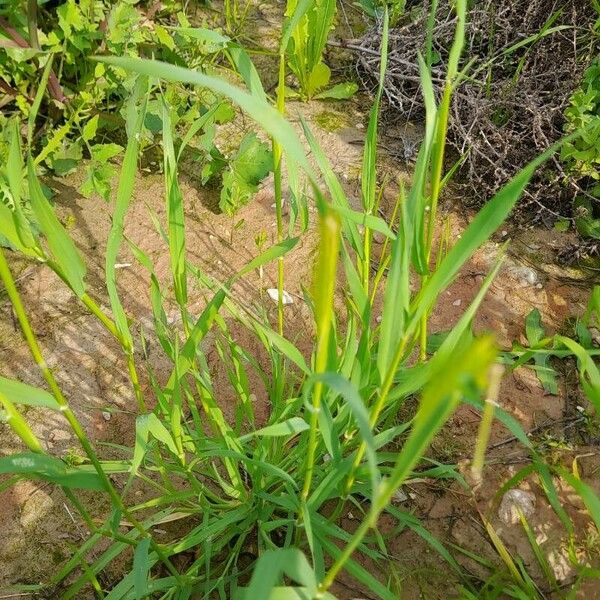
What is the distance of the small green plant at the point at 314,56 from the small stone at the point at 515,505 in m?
1.23

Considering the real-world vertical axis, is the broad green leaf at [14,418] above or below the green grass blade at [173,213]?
below

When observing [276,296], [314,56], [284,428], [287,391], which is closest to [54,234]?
[284,428]

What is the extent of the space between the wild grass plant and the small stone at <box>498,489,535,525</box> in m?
0.11

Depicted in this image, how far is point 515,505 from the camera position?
4.20 ft

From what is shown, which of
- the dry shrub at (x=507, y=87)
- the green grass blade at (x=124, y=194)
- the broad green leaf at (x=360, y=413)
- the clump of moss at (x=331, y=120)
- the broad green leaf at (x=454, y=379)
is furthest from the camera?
the clump of moss at (x=331, y=120)

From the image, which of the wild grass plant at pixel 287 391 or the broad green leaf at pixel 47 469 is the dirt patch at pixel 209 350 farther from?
the broad green leaf at pixel 47 469

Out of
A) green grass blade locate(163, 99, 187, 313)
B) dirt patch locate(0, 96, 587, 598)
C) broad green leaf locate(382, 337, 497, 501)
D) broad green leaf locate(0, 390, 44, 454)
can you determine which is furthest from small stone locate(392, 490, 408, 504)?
broad green leaf locate(382, 337, 497, 501)

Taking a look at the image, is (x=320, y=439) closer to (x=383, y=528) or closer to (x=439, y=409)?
(x=383, y=528)

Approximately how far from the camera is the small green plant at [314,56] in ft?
6.15

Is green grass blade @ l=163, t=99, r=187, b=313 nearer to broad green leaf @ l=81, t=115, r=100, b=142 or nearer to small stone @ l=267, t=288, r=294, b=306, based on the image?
small stone @ l=267, t=288, r=294, b=306

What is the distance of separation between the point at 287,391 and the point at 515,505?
0.51 meters

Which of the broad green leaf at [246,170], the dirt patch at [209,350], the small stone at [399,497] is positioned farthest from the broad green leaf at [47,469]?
the broad green leaf at [246,170]

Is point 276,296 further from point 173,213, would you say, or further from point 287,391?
point 173,213

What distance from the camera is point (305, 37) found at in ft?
6.31
